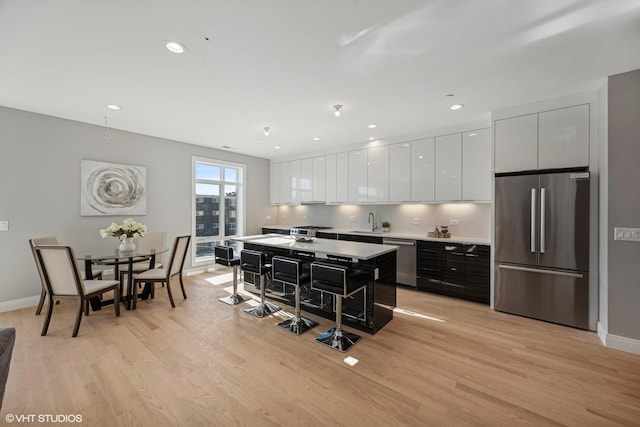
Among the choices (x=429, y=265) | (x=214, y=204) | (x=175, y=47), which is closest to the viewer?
(x=175, y=47)

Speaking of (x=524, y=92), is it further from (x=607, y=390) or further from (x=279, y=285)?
(x=279, y=285)

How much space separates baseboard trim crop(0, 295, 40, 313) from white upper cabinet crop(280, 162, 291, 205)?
4609mm

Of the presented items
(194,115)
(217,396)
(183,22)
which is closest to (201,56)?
(183,22)

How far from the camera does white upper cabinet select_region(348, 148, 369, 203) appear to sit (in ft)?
17.5

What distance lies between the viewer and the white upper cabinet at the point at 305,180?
6.22 metres

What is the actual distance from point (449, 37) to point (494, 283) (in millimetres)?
3156

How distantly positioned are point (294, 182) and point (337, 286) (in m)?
4.30

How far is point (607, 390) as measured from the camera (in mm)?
2043

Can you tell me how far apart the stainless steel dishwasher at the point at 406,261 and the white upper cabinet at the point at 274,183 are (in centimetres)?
342

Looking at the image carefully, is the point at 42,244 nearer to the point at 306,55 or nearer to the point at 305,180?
the point at 306,55

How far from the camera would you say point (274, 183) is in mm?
6973

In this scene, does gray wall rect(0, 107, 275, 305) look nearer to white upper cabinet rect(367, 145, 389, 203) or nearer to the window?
the window

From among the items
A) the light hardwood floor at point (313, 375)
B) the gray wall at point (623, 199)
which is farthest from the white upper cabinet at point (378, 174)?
the gray wall at point (623, 199)

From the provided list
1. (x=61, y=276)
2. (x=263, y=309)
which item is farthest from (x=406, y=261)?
(x=61, y=276)
